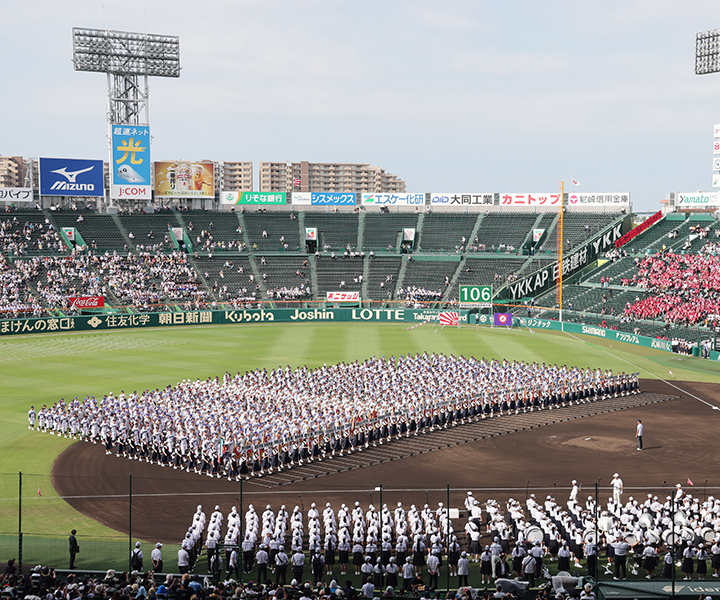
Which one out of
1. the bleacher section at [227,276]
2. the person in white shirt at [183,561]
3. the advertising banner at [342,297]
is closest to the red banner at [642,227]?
the advertising banner at [342,297]

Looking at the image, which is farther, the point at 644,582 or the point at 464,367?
the point at 464,367

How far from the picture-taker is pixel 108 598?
473 inches

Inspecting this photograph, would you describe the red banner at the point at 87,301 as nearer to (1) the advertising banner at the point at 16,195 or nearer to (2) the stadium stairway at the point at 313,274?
(2) the stadium stairway at the point at 313,274

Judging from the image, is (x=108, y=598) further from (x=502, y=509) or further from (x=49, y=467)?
(x=49, y=467)

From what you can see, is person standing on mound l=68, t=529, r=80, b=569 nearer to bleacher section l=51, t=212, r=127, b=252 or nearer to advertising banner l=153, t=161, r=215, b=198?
bleacher section l=51, t=212, r=127, b=252

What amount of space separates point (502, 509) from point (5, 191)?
72.1 meters

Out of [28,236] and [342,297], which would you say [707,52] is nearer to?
[342,297]

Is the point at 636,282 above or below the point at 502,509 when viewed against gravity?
above

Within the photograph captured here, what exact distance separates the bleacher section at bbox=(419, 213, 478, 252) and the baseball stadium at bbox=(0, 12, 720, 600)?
42cm

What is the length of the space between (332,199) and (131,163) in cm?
2322

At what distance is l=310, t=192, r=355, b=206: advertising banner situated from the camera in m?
85.8

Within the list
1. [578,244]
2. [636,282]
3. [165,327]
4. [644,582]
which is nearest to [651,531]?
[644,582]

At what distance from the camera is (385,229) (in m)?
83.1

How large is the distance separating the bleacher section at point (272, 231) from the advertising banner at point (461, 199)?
16745mm
